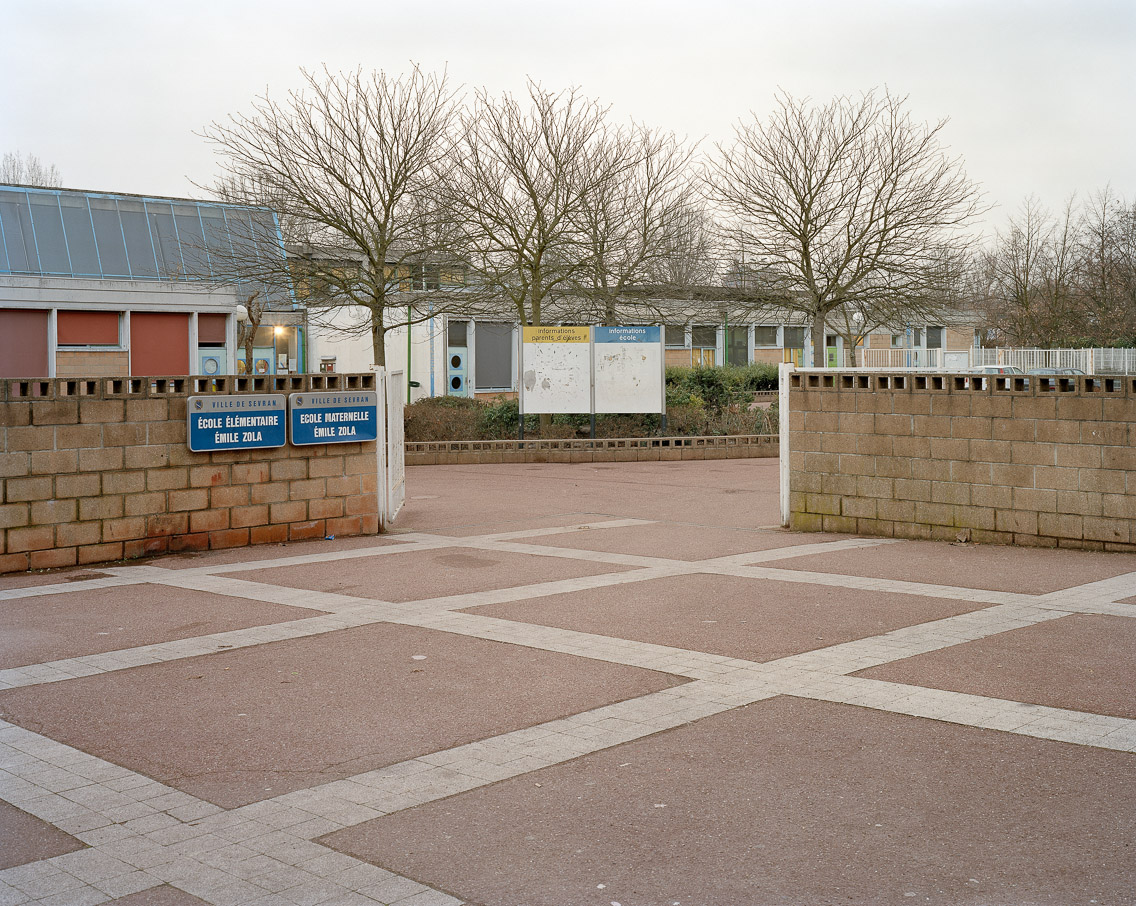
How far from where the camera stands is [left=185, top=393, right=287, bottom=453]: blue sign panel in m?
11.2

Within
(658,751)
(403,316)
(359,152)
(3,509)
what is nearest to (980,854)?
(658,751)

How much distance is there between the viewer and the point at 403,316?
1319 inches

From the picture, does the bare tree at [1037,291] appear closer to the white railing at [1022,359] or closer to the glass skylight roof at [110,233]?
the white railing at [1022,359]

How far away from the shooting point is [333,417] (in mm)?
12297

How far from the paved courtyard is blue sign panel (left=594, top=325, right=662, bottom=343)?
12418mm

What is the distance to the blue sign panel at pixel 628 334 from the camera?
73.0 feet

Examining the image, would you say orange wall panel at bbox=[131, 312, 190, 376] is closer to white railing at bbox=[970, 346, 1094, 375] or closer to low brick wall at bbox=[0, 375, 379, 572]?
low brick wall at bbox=[0, 375, 379, 572]

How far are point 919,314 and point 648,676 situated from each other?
22.8 m

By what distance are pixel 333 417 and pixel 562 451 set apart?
10252 millimetres

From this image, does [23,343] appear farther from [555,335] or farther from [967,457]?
[967,457]

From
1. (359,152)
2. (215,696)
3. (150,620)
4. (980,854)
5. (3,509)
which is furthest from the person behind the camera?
(359,152)

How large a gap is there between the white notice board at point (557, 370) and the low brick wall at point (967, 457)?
9.76 metres

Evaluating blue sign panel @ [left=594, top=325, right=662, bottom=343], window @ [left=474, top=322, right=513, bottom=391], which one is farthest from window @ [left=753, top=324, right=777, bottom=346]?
blue sign panel @ [left=594, top=325, right=662, bottom=343]

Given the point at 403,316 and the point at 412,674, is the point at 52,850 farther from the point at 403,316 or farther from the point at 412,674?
the point at 403,316
